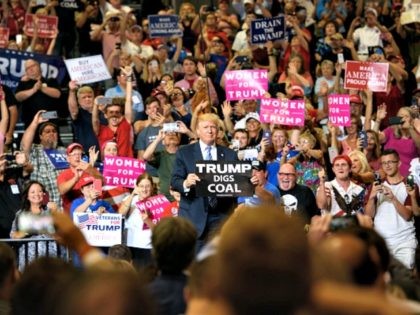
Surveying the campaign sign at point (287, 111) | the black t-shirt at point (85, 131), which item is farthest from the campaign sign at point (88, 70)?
the campaign sign at point (287, 111)

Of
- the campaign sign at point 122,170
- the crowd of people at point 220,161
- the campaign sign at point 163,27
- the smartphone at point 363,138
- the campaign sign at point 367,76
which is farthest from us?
the campaign sign at point 163,27

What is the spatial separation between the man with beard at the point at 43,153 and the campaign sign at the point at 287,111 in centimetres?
245

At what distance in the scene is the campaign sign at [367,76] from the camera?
14297mm

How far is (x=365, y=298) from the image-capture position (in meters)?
2.25

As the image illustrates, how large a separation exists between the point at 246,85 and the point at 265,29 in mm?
2084

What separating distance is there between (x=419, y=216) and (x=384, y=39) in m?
6.83

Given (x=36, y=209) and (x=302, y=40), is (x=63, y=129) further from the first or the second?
(x=36, y=209)

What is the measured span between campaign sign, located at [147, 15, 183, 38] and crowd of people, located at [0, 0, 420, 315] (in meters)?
0.18

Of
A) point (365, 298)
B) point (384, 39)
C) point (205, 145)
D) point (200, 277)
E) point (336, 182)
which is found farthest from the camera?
point (384, 39)

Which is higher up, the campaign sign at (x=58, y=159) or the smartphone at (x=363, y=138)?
the smartphone at (x=363, y=138)

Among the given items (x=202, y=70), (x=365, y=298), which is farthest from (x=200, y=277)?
(x=202, y=70)

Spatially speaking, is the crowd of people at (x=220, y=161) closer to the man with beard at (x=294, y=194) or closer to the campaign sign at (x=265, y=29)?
the man with beard at (x=294, y=194)

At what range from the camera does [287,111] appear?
509 inches

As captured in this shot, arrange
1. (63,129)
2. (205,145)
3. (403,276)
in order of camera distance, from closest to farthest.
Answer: (403,276) < (205,145) < (63,129)
